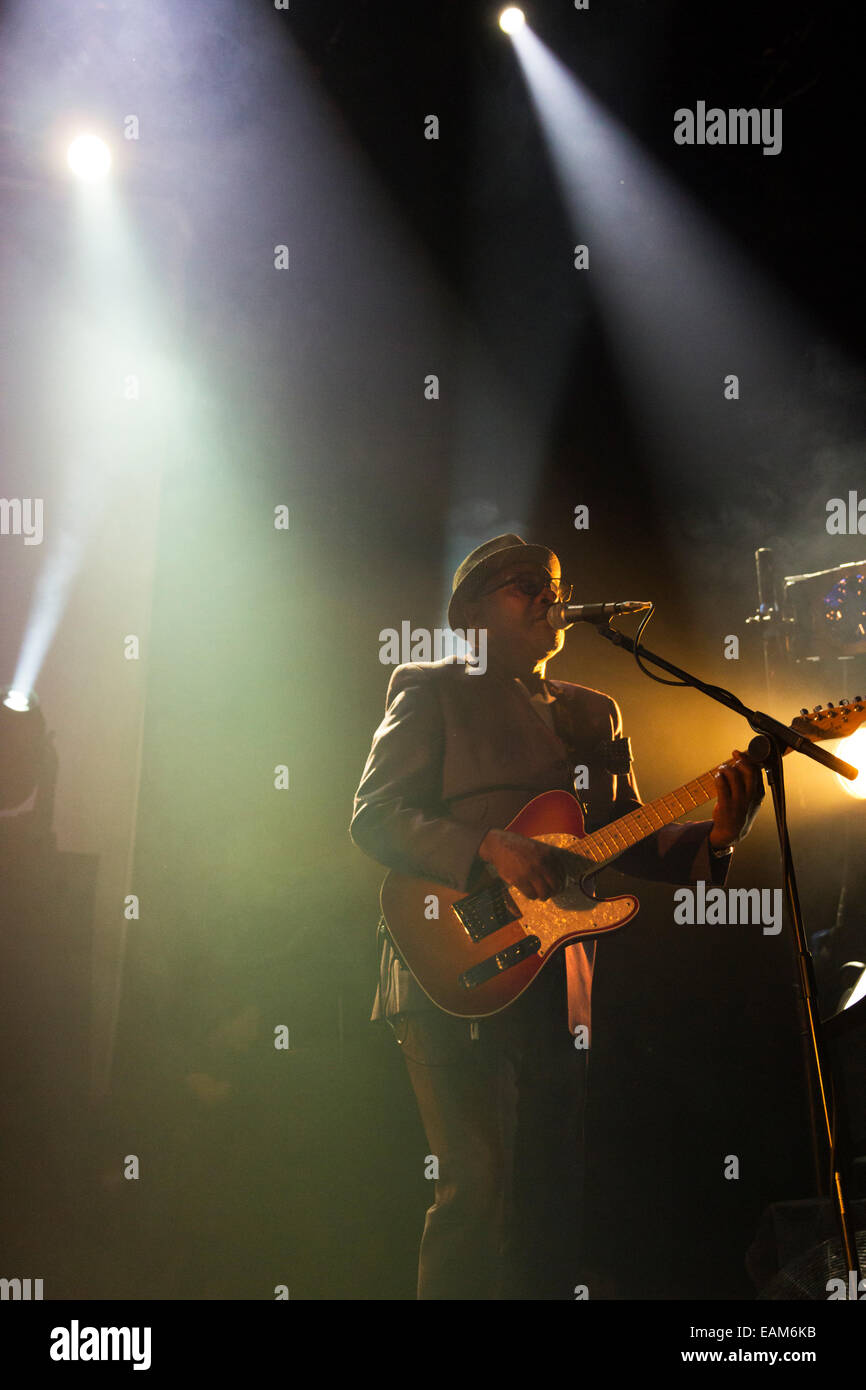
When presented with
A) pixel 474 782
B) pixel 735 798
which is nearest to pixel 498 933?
pixel 474 782

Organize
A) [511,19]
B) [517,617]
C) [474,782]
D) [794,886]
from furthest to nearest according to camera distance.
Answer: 1. [511,19]
2. [517,617]
3. [474,782]
4. [794,886]

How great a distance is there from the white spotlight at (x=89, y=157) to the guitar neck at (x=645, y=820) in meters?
3.07

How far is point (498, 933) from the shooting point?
273 centimetres

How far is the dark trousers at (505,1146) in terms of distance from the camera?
2.74 meters

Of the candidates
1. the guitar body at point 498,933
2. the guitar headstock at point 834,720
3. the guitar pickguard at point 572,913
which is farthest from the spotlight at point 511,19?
the guitar pickguard at point 572,913

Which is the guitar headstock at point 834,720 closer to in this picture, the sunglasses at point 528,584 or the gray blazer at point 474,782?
the gray blazer at point 474,782

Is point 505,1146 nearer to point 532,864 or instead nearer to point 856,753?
point 532,864

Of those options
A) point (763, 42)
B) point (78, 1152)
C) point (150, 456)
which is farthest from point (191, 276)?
point (78, 1152)

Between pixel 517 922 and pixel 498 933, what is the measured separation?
0.06 meters

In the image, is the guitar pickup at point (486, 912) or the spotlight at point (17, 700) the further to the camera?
the spotlight at point (17, 700)

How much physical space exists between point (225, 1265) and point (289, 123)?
403 centimetres

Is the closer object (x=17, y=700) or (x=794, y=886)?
(x=794, y=886)

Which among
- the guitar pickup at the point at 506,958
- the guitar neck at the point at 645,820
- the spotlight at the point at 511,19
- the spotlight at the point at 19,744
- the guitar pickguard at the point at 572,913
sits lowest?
the guitar pickup at the point at 506,958

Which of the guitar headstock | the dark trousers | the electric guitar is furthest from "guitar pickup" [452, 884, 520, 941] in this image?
the guitar headstock
